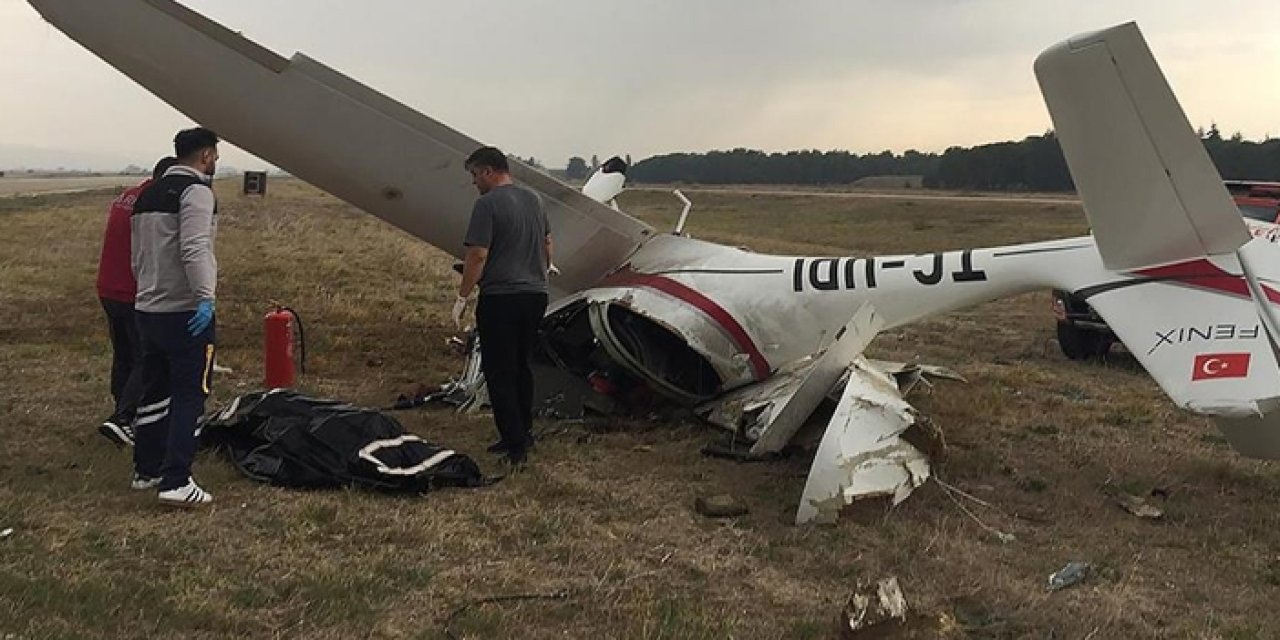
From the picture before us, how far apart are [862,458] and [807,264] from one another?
2.10 meters

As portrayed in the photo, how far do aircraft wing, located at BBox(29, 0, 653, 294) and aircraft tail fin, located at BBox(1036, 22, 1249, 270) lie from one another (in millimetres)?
3704

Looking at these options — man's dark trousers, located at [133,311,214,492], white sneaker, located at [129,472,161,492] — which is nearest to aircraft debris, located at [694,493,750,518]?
man's dark trousers, located at [133,311,214,492]

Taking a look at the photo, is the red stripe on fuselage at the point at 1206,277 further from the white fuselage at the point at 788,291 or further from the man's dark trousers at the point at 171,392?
the man's dark trousers at the point at 171,392

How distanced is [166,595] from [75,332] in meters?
6.94

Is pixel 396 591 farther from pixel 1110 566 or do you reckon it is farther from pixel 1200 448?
pixel 1200 448

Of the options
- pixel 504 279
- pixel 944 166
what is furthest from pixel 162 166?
pixel 944 166

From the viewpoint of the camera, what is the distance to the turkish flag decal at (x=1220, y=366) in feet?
15.4

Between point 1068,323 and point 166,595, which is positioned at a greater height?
point 1068,323

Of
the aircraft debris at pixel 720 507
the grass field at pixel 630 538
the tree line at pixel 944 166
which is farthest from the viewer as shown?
the tree line at pixel 944 166

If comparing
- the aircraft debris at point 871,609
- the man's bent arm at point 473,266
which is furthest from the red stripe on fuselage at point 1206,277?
the man's bent arm at point 473,266

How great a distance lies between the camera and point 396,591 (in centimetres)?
399

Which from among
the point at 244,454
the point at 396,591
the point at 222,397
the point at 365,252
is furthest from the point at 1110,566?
the point at 365,252

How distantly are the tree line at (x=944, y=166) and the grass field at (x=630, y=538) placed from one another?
32.7m

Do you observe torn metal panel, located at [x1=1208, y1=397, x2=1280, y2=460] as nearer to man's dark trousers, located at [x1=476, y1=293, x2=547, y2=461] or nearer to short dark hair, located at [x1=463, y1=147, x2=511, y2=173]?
man's dark trousers, located at [x1=476, y1=293, x2=547, y2=461]
